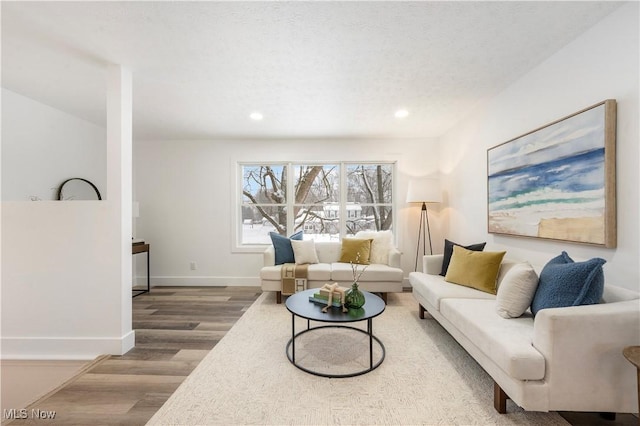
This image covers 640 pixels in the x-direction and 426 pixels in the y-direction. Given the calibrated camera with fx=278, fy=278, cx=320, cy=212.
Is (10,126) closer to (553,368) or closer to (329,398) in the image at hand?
(329,398)

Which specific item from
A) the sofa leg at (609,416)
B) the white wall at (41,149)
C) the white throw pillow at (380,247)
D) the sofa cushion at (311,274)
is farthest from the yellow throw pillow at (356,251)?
the white wall at (41,149)

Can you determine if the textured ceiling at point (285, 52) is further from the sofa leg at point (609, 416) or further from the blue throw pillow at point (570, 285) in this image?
the sofa leg at point (609, 416)

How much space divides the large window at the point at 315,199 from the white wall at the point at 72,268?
240 cm

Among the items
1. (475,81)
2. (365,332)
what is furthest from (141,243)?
(475,81)

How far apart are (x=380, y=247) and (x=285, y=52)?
283 centimetres

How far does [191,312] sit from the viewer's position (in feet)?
11.2

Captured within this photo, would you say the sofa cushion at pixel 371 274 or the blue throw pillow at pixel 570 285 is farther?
the sofa cushion at pixel 371 274

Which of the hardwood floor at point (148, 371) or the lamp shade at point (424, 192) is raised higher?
the lamp shade at point (424, 192)

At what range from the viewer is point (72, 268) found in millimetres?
2428

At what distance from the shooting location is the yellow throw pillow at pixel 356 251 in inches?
154

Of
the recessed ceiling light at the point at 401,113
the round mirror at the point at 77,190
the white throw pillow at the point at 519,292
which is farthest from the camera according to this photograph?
the round mirror at the point at 77,190

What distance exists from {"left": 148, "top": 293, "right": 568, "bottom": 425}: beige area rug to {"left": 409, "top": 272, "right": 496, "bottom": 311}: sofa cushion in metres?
0.39

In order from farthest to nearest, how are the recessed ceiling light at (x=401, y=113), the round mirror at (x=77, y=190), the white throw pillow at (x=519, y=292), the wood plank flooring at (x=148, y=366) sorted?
the round mirror at (x=77, y=190), the recessed ceiling light at (x=401, y=113), the white throw pillow at (x=519, y=292), the wood plank flooring at (x=148, y=366)

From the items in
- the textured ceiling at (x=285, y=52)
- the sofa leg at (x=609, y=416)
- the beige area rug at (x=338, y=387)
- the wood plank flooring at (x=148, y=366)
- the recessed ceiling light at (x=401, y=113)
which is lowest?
the wood plank flooring at (x=148, y=366)
